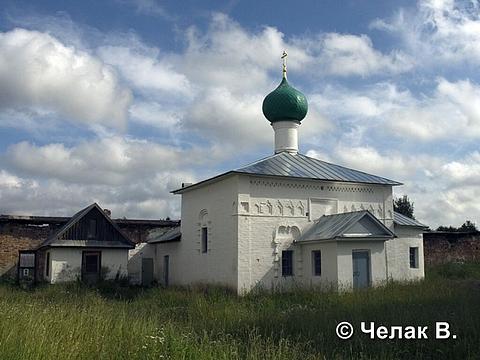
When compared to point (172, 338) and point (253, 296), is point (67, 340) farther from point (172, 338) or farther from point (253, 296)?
point (253, 296)

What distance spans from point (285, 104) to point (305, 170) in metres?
3.34

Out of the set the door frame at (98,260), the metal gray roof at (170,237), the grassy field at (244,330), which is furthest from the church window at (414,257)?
the door frame at (98,260)

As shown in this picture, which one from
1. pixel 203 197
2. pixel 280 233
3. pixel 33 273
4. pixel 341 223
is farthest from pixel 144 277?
pixel 341 223

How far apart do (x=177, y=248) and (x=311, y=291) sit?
8039 mm

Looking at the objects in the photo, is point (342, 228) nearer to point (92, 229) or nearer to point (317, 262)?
point (317, 262)

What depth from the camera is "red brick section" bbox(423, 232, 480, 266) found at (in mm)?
26689

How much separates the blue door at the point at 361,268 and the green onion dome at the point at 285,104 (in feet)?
22.8

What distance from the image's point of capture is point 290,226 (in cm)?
1845

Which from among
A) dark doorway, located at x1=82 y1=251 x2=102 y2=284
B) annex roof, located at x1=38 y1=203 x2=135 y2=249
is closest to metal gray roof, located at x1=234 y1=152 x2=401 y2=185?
annex roof, located at x1=38 y1=203 x2=135 y2=249

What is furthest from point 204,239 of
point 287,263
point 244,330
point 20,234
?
point 244,330

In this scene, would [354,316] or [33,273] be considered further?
[33,273]

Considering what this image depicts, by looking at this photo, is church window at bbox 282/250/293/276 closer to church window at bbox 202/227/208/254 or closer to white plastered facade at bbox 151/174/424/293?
white plastered facade at bbox 151/174/424/293

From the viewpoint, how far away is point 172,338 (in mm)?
6715

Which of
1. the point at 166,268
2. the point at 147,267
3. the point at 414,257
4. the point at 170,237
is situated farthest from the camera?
the point at 147,267
